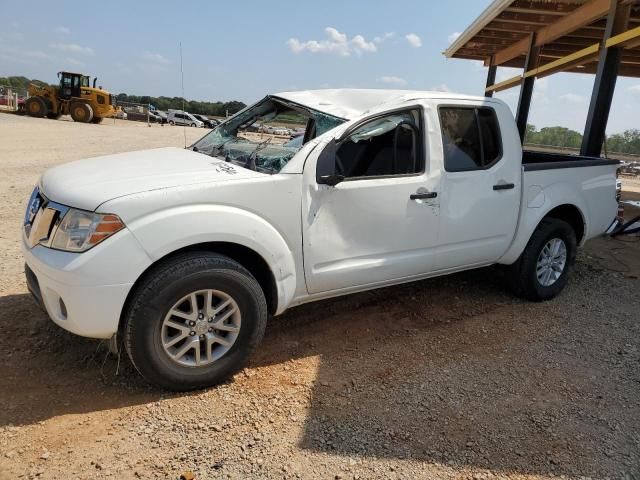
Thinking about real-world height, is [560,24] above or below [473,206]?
above

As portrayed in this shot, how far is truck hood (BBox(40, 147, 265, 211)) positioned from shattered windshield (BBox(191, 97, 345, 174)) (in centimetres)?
18

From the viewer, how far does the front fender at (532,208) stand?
421 cm

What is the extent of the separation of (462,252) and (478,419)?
145 centimetres

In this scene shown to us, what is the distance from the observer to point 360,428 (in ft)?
8.77

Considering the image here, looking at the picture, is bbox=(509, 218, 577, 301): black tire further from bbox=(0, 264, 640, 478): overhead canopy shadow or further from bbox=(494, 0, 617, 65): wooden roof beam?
bbox=(494, 0, 617, 65): wooden roof beam

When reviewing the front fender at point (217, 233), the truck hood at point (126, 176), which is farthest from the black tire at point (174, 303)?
the truck hood at point (126, 176)

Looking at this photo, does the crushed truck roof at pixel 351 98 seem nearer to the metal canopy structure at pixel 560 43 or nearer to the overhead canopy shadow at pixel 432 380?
the overhead canopy shadow at pixel 432 380

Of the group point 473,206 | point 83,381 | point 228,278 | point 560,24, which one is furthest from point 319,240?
point 560,24

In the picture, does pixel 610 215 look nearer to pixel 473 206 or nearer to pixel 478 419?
pixel 473 206

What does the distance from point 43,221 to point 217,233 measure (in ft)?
3.23

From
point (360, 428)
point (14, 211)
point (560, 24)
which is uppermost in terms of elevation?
point (560, 24)

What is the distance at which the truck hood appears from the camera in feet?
8.54

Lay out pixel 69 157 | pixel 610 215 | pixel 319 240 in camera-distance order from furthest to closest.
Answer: pixel 69 157
pixel 610 215
pixel 319 240

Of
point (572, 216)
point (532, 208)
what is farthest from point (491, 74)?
point (532, 208)
